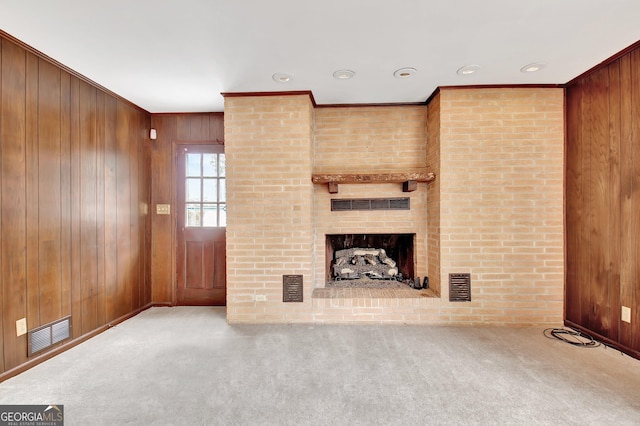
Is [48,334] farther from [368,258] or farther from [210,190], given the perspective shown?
[368,258]

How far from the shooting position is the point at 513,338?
267 centimetres

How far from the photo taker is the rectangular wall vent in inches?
134

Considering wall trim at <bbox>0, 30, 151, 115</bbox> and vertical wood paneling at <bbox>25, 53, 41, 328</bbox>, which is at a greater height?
wall trim at <bbox>0, 30, 151, 115</bbox>

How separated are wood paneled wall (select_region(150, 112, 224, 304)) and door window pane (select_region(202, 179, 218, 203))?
0.39 m

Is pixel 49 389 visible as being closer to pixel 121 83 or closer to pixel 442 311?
pixel 121 83

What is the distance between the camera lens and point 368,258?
370 centimetres

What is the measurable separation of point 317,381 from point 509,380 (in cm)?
132

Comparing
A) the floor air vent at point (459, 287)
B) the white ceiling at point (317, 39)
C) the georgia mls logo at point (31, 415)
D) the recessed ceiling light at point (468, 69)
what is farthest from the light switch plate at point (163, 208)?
the recessed ceiling light at point (468, 69)

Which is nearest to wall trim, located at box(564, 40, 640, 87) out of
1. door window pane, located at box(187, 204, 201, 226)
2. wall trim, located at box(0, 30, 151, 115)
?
door window pane, located at box(187, 204, 201, 226)

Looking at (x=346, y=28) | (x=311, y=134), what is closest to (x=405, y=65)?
(x=346, y=28)

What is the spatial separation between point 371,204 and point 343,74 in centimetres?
145

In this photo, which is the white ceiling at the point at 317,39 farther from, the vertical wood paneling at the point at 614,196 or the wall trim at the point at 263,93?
the vertical wood paneling at the point at 614,196

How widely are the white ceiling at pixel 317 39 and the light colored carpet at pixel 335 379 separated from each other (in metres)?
2.44

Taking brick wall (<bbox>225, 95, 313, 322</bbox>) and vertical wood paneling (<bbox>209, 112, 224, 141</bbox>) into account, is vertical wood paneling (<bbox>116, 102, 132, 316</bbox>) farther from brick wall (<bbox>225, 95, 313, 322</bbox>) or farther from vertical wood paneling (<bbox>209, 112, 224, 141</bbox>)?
brick wall (<bbox>225, 95, 313, 322</bbox>)
